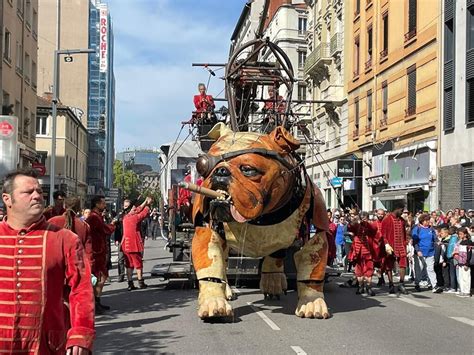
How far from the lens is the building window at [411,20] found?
985 inches

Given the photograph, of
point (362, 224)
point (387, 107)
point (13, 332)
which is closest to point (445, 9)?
point (387, 107)

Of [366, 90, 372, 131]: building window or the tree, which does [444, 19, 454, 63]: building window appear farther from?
the tree

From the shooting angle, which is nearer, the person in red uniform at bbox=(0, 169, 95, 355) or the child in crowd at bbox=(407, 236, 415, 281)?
the person in red uniform at bbox=(0, 169, 95, 355)

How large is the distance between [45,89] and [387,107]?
42.8 meters

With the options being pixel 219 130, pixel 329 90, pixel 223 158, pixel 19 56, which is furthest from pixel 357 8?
pixel 223 158

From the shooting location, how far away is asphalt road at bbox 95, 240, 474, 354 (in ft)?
24.7

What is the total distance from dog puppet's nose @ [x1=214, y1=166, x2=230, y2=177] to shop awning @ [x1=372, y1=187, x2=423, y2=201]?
54.7ft

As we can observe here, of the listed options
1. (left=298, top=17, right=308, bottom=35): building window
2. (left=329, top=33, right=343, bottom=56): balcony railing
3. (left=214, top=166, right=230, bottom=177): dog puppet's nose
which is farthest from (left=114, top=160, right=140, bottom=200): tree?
(left=214, top=166, right=230, bottom=177): dog puppet's nose

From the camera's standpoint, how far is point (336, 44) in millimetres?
35938

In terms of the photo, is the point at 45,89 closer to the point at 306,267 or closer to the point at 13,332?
the point at 306,267

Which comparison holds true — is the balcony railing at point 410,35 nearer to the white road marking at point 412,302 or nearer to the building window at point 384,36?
the building window at point 384,36

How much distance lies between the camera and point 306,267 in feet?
31.8

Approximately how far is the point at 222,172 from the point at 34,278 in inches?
190

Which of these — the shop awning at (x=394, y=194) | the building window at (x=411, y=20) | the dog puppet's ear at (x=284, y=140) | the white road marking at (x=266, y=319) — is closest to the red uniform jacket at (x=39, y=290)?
the white road marking at (x=266, y=319)
